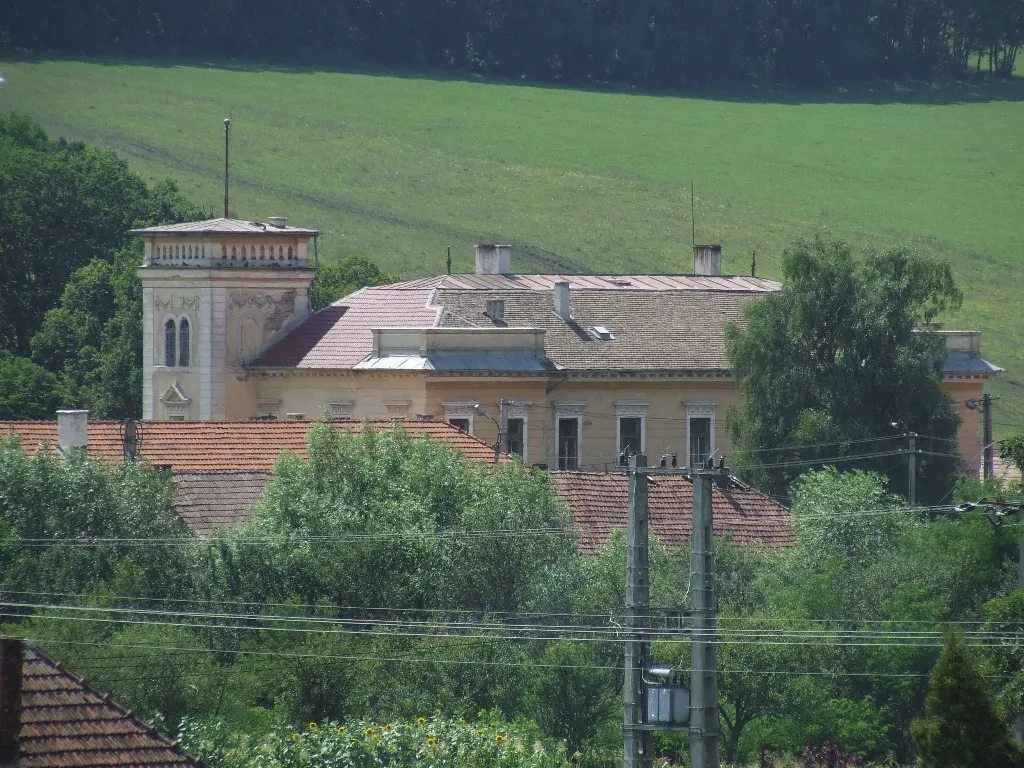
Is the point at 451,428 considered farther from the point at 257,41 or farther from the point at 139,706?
the point at 257,41

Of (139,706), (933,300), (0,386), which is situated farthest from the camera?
(0,386)

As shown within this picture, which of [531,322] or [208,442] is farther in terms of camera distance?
[531,322]

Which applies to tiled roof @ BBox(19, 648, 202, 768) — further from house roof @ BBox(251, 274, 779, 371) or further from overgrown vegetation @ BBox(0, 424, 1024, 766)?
house roof @ BBox(251, 274, 779, 371)

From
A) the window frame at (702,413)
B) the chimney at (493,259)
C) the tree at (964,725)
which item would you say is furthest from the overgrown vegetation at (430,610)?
the chimney at (493,259)

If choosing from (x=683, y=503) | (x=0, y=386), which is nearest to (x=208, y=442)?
(x=683, y=503)

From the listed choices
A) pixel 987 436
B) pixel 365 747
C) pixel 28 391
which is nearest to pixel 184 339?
pixel 28 391

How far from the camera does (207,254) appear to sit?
7244 cm

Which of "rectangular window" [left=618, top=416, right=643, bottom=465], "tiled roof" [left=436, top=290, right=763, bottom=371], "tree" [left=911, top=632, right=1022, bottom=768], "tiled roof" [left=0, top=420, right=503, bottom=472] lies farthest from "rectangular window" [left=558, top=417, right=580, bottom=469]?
"tree" [left=911, top=632, right=1022, bottom=768]

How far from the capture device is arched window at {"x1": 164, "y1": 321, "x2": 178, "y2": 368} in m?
73.9

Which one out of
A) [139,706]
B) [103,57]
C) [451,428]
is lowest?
[139,706]

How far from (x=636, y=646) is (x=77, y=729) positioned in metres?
7.27

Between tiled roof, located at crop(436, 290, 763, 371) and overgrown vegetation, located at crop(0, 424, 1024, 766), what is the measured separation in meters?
23.8

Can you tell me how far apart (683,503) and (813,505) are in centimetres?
497

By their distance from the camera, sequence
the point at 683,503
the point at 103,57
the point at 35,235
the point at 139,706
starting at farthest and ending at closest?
the point at 103,57
the point at 35,235
the point at 683,503
the point at 139,706
